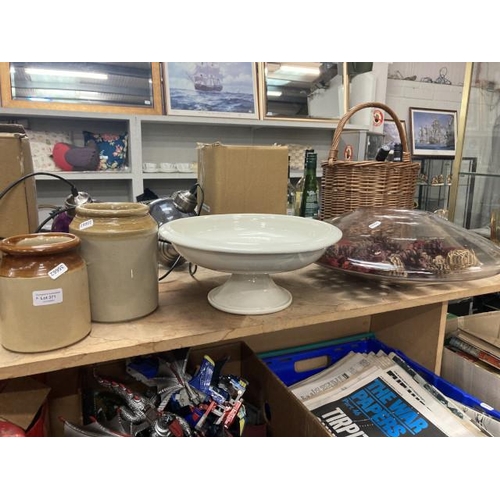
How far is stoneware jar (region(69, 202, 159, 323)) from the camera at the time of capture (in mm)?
575

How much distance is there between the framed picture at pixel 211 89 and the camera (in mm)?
2328

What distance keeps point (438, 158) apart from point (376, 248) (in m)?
2.89

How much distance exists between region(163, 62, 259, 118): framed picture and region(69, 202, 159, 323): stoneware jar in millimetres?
1881

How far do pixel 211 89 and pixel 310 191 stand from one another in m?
1.53

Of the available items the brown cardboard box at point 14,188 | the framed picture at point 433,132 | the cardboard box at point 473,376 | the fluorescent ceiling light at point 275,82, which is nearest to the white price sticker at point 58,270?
the brown cardboard box at point 14,188

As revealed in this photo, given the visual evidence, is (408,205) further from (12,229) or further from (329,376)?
(12,229)

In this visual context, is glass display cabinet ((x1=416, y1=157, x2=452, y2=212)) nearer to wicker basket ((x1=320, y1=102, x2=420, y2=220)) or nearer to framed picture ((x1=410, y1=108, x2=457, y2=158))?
framed picture ((x1=410, y1=108, x2=457, y2=158))

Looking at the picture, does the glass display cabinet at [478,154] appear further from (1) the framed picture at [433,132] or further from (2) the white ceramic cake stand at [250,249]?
(2) the white ceramic cake stand at [250,249]

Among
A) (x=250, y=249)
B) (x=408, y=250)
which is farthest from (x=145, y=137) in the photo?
(x=250, y=249)

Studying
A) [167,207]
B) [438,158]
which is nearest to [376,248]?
[167,207]

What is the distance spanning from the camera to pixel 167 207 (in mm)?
921

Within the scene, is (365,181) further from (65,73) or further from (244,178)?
(65,73)

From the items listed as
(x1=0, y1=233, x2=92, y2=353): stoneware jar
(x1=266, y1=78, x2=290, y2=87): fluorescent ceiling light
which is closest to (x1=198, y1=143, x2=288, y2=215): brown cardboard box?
(x1=0, y1=233, x2=92, y2=353): stoneware jar

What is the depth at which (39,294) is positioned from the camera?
1.65 feet
